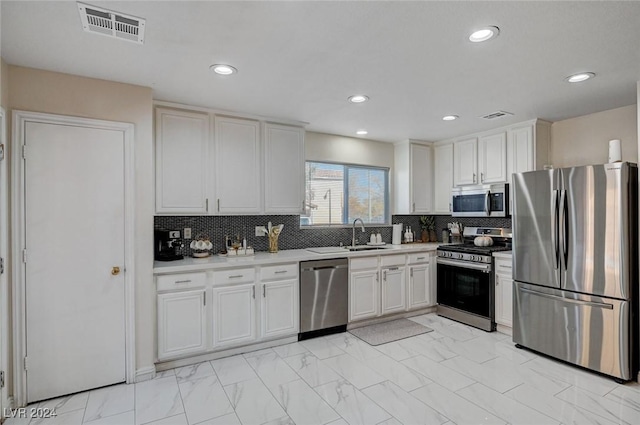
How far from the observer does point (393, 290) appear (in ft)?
14.3

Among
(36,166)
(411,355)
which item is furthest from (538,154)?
(36,166)

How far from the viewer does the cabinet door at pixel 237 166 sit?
11.8 feet

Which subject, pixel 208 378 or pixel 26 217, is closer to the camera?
pixel 26 217

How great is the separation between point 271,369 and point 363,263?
1647 mm

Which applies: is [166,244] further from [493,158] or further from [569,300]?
→ [493,158]

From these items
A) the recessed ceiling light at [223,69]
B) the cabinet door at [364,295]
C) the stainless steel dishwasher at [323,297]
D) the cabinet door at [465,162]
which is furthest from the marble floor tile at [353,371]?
the cabinet door at [465,162]

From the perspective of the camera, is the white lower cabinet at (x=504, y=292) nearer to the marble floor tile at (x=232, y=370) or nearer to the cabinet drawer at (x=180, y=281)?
Answer: the marble floor tile at (x=232, y=370)

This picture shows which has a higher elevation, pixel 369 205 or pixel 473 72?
pixel 473 72

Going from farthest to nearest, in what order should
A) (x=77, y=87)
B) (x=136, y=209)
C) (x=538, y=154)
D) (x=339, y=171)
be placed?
(x=339, y=171)
(x=538, y=154)
(x=136, y=209)
(x=77, y=87)

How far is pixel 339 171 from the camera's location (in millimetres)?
4844

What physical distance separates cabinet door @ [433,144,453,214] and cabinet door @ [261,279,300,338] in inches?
105

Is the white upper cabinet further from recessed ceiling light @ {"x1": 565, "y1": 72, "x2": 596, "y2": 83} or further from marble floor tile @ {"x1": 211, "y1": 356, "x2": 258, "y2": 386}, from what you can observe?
marble floor tile @ {"x1": 211, "y1": 356, "x2": 258, "y2": 386}

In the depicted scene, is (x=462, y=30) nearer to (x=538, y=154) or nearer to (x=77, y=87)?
(x=538, y=154)

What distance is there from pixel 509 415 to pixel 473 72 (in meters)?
2.49
